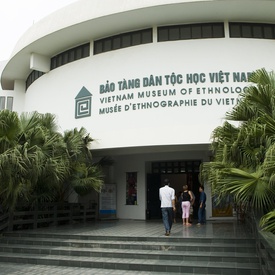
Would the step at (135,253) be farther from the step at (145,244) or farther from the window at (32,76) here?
the window at (32,76)

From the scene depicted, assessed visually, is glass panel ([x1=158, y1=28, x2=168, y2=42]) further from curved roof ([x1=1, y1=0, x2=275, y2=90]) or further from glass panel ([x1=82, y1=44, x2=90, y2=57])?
glass panel ([x1=82, y1=44, x2=90, y2=57])

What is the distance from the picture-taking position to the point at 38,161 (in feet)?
33.1

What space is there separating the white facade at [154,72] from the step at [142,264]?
5.43 meters

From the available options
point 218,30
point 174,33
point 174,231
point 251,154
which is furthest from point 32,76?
point 251,154

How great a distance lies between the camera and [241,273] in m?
7.07

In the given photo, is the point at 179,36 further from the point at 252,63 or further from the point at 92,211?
the point at 92,211

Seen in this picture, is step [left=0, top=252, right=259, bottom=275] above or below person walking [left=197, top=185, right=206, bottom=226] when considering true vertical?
below

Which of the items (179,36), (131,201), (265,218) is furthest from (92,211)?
(265,218)

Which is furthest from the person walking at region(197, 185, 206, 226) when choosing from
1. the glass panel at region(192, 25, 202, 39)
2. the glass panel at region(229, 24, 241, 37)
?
the glass panel at region(229, 24, 241, 37)

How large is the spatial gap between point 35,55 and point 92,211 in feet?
26.5

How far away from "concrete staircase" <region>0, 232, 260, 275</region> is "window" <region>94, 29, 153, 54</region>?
328 inches

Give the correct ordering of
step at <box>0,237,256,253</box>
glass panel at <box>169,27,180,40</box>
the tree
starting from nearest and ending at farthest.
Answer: step at <box>0,237,256,253</box>
the tree
glass panel at <box>169,27,180,40</box>

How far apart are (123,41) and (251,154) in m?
9.15

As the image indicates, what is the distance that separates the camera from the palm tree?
6.56 m
